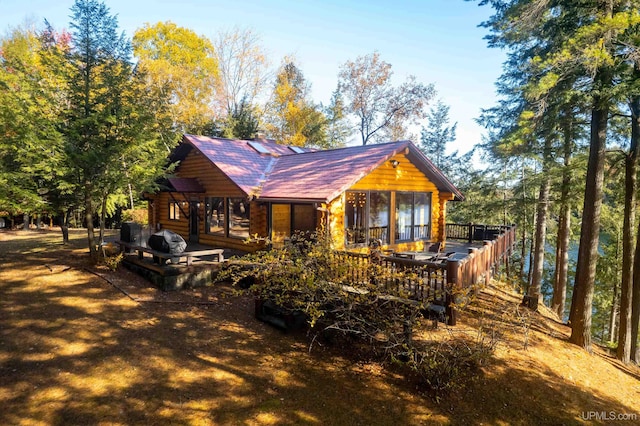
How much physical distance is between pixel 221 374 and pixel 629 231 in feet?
43.8

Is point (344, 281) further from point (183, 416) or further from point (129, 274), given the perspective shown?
point (129, 274)

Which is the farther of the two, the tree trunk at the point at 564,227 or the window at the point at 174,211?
the window at the point at 174,211

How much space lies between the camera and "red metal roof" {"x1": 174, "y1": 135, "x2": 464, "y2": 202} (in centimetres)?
1148

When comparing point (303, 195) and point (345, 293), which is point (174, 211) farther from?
point (345, 293)

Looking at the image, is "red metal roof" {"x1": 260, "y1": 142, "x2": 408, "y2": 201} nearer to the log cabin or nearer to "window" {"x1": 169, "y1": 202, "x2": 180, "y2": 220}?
the log cabin

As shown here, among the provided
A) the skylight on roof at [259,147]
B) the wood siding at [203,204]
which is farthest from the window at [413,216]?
the skylight on roof at [259,147]

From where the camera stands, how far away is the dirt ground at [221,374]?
16.7ft

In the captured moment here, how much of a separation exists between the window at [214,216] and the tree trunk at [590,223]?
12.4 metres

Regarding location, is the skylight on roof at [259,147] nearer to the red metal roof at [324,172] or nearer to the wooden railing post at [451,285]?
the red metal roof at [324,172]

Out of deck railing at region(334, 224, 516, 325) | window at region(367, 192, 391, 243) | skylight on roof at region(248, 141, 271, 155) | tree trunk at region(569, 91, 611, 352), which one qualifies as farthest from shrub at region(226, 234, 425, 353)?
skylight on roof at region(248, 141, 271, 155)

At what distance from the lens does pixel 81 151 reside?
1017cm

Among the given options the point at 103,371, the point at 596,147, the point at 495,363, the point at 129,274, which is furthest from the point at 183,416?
the point at 596,147

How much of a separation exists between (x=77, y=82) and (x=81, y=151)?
212cm

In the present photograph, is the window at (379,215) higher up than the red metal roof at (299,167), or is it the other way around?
the red metal roof at (299,167)
